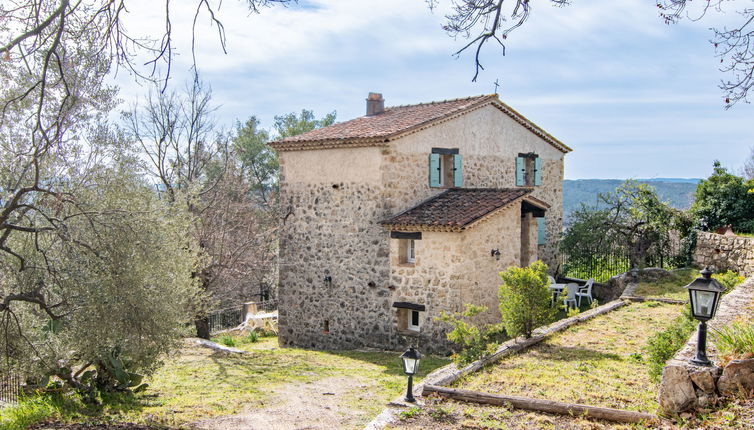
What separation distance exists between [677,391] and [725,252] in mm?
13670

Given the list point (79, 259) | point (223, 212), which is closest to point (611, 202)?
point (223, 212)

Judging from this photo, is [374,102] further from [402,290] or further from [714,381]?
[714,381]

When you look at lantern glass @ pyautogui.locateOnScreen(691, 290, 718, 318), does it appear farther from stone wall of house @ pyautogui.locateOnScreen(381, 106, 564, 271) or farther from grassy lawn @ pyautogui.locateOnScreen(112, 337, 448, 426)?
stone wall of house @ pyautogui.locateOnScreen(381, 106, 564, 271)

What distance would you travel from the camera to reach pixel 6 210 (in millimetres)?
8344

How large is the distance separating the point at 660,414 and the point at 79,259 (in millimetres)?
8009

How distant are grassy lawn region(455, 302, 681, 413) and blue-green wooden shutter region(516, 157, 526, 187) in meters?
7.60

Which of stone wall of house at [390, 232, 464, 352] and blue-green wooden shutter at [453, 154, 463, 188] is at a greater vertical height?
blue-green wooden shutter at [453, 154, 463, 188]

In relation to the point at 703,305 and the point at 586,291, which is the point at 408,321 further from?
the point at 703,305

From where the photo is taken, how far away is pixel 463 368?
32.4ft

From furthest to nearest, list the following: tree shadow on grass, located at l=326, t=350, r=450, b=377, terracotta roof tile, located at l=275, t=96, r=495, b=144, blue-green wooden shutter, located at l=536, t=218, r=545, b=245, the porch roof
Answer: blue-green wooden shutter, located at l=536, t=218, r=545, b=245
terracotta roof tile, located at l=275, t=96, r=495, b=144
the porch roof
tree shadow on grass, located at l=326, t=350, r=450, b=377

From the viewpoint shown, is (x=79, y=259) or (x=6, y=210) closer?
(x=6, y=210)

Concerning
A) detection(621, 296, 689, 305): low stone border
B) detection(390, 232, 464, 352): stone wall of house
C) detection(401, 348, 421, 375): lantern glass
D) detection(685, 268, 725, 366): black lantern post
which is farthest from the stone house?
detection(685, 268, 725, 366): black lantern post

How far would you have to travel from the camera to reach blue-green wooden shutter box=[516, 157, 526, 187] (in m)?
20.3

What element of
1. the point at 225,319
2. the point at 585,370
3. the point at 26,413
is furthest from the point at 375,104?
the point at 26,413
